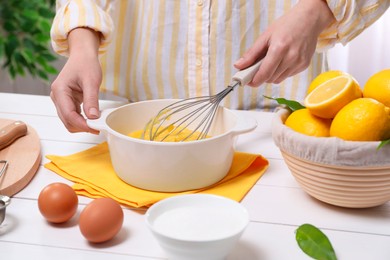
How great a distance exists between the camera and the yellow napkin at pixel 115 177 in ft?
2.77

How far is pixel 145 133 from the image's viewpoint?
3.18 feet

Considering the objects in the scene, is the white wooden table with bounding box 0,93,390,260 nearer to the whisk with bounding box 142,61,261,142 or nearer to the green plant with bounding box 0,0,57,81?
the whisk with bounding box 142,61,261,142

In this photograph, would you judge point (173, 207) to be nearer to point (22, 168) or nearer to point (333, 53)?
point (22, 168)

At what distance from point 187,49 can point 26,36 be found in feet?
4.86

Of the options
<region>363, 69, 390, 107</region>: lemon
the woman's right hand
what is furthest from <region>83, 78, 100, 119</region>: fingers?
<region>363, 69, 390, 107</region>: lemon

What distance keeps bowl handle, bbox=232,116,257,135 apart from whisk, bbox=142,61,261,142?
0.16 feet

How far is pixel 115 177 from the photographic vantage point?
91 cm

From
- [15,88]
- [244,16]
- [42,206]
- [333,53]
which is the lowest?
[15,88]

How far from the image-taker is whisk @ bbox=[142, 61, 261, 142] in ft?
2.98

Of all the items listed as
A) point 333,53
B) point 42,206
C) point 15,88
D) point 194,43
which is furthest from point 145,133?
point 15,88

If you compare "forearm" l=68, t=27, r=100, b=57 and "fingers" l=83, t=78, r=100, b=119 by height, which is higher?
"forearm" l=68, t=27, r=100, b=57

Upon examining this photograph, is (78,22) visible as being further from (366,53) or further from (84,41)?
(366,53)

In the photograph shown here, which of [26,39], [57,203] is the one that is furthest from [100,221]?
[26,39]

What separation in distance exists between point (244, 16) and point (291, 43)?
0.35 metres
